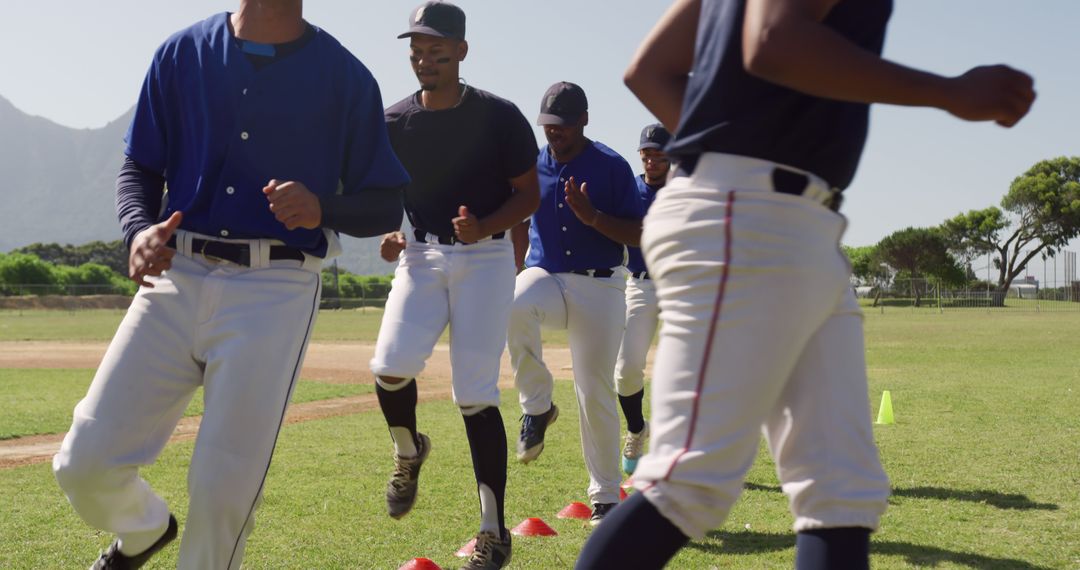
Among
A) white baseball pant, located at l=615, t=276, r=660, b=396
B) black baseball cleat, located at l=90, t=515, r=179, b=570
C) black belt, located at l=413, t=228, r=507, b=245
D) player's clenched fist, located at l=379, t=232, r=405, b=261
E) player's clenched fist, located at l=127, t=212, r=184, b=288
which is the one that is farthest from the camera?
white baseball pant, located at l=615, t=276, r=660, b=396

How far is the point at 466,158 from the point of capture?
5633 millimetres

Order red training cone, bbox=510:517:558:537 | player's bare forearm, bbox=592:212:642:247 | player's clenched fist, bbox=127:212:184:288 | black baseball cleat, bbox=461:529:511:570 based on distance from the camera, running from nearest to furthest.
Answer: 1. player's clenched fist, bbox=127:212:184:288
2. black baseball cleat, bbox=461:529:511:570
3. red training cone, bbox=510:517:558:537
4. player's bare forearm, bbox=592:212:642:247

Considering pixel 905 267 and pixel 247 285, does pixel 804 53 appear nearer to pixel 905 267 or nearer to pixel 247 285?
pixel 247 285

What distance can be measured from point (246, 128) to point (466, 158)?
211cm

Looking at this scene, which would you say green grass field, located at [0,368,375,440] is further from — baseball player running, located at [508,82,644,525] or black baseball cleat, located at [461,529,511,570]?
black baseball cleat, located at [461,529,511,570]

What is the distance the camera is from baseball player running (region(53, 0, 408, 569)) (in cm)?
339

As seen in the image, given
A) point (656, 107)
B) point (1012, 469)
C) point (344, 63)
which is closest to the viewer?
point (656, 107)

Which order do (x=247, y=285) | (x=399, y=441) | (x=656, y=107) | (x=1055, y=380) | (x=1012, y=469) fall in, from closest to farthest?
(x=656, y=107)
(x=247, y=285)
(x=399, y=441)
(x=1012, y=469)
(x=1055, y=380)

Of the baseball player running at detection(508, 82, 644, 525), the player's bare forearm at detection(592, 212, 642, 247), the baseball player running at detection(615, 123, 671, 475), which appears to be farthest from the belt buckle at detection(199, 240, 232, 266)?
Answer: the baseball player running at detection(615, 123, 671, 475)

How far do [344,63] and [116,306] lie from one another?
7054 centimetres

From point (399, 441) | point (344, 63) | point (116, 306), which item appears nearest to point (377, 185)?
point (344, 63)

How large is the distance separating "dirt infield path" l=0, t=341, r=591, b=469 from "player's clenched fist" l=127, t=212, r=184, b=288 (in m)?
6.52

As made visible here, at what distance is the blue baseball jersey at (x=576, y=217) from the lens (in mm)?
7086

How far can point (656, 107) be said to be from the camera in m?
2.76
